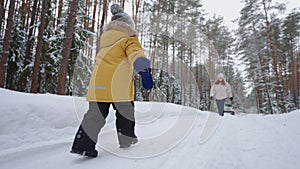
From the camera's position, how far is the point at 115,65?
7.12 ft

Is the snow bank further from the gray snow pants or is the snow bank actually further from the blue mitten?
the blue mitten

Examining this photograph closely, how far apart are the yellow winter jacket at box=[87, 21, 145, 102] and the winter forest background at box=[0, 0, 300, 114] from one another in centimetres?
435

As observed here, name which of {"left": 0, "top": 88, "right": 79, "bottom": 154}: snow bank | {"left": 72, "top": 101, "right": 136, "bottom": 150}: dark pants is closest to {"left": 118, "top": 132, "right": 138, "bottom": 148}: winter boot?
{"left": 72, "top": 101, "right": 136, "bottom": 150}: dark pants

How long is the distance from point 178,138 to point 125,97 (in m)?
1.06

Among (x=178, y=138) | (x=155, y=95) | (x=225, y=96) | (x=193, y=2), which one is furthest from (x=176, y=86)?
(x=178, y=138)

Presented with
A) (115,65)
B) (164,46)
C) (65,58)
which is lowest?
(115,65)

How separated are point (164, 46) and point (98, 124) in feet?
55.7

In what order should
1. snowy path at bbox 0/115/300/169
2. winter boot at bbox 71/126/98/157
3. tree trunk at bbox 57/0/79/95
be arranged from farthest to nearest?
1. tree trunk at bbox 57/0/79/95
2. winter boot at bbox 71/126/98/157
3. snowy path at bbox 0/115/300/169

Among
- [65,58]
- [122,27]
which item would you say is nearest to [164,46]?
[65,58]

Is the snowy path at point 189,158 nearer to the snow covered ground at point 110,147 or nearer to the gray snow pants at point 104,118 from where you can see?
the snow covered ground at point 110,147

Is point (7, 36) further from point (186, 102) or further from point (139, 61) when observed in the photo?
point (186, 102)

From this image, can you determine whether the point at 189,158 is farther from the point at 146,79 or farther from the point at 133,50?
the point at 133,50

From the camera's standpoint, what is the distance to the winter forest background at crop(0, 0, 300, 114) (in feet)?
28.3

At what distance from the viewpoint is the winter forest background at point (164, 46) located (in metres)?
8.62
